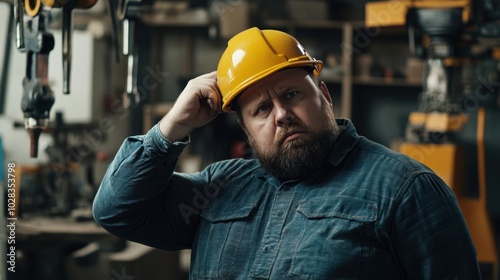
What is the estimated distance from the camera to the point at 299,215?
145 cm

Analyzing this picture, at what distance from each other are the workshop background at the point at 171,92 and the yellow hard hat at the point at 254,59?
21 cm

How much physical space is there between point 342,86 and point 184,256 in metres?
1.72

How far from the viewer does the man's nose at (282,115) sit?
1.48m

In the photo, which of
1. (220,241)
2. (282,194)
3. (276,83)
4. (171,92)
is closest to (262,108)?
(276,83)

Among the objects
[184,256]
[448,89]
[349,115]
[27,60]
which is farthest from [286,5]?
[27,60]

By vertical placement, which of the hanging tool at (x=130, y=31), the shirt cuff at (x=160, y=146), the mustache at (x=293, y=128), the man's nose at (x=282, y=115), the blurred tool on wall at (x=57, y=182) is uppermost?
the hanging tool at (x=130, y=31)

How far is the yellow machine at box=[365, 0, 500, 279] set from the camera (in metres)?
2.73

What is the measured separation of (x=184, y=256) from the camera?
169 inches

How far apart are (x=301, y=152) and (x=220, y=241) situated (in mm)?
261

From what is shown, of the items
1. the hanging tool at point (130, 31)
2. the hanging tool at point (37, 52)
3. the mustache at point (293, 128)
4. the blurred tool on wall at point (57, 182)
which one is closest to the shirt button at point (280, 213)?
the mustache at point (293, 128)

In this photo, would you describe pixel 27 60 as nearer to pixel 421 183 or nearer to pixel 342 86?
pixel 421 183

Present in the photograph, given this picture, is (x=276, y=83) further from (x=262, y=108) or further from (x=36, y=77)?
(x=36, y=77)

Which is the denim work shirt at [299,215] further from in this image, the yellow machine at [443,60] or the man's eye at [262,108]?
the yellow machine at [443,60]

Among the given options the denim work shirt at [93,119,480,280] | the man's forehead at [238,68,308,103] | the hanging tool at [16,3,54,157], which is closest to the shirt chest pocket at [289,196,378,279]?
the denim work shirt at [93,119,480,280]
